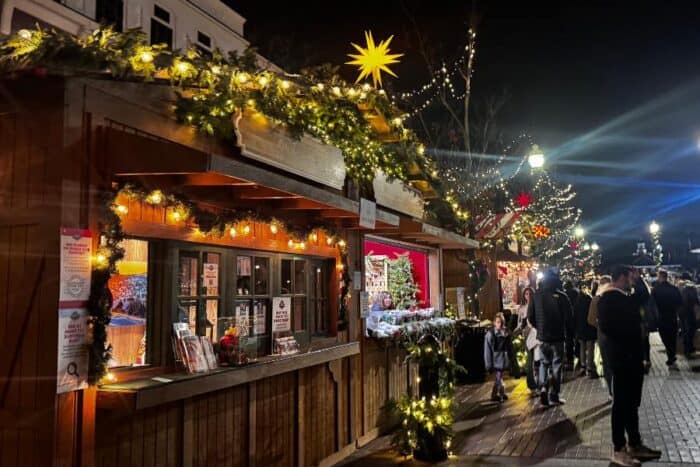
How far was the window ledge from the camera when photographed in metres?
3.92

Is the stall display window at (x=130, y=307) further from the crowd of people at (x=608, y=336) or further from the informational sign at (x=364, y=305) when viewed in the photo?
the crowd of people at (x=608, y=336)

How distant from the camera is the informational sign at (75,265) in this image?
3775mm

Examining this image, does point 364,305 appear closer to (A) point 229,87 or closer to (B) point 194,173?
(A) point 229,87

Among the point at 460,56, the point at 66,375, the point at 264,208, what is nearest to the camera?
the point at 66,375

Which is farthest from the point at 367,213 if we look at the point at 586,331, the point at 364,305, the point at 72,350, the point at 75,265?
the point at 586,331

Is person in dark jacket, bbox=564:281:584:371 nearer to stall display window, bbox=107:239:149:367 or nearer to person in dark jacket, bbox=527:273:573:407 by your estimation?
person in dark jacket, bbox=527:273:573:407

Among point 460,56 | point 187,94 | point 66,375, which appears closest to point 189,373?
point 66,375

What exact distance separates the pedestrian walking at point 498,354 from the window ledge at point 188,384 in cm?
442

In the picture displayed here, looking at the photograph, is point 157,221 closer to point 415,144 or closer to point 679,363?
point 415,144

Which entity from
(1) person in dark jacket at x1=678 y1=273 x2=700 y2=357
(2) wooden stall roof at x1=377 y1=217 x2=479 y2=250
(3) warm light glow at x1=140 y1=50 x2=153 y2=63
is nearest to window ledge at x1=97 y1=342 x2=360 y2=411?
(3) warm light glow at x1=140 y1=50 x2=153 y2=63

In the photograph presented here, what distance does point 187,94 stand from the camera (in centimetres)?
492

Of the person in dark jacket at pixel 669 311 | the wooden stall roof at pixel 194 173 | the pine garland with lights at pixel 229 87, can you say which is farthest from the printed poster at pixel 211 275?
the person in dark jacket at pixel 669 311

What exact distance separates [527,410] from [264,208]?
5.51 meters

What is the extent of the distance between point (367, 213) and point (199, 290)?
2.23 metres
